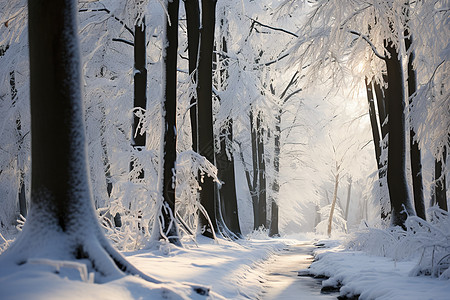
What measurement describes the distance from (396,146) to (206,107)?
478 cm

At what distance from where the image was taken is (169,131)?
809 centimetres

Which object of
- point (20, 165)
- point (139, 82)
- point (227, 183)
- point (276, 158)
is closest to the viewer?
point (139, 82)

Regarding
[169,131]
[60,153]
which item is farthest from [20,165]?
[60,153]

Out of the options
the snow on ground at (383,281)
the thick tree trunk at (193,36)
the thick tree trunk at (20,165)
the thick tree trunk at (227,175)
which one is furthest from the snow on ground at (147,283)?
the thick tree trunk at (20,165)

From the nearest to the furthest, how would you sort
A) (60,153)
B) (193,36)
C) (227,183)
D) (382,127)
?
1. (60,153)
2. (193,36)
3. (382,127)
4. (227,183)

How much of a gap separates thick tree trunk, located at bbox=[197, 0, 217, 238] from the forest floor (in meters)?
2.27

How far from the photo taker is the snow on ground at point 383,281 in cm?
448

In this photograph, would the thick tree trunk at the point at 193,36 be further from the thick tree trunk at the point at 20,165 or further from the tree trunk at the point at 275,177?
the tree trunk at the point at 275,177

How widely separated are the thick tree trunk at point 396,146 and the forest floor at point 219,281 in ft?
A: 6.25

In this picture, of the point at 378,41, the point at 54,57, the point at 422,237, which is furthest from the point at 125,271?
the point at 378,41

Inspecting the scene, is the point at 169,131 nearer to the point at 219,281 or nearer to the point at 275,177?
the point at 219,281

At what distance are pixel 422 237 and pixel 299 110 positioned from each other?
21908 mm

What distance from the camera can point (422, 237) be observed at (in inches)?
219

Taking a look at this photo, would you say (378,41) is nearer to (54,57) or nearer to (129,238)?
(129,238)
